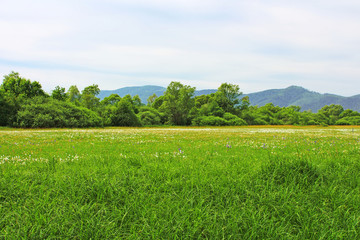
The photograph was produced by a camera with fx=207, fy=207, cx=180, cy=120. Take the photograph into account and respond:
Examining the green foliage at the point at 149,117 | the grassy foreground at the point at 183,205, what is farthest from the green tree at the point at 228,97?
the grassy foreground at the point at 183,205

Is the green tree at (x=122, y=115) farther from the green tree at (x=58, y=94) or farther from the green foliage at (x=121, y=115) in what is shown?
the green tree at (x=58, y=94)

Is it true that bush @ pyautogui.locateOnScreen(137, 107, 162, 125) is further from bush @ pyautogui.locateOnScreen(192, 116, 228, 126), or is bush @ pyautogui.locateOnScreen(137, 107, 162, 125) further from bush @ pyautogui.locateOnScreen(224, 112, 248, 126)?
bush @ pyautogui.locateOnScreen(224, 112, 248, 126)

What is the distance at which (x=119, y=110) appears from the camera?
51500 mm

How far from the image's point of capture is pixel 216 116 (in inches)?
2781

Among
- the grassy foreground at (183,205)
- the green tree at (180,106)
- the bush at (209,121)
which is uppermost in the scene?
the green tree at (180,106)

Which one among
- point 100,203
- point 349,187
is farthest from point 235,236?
point 349,187

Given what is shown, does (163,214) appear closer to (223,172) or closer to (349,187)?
(223,172)

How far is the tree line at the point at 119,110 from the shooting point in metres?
35.3

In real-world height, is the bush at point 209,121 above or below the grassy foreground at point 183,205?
above

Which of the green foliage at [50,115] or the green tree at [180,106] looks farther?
the green tree at [180,106]

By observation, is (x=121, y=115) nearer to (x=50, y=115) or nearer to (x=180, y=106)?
(x=50, y=115)

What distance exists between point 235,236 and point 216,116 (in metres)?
69.2

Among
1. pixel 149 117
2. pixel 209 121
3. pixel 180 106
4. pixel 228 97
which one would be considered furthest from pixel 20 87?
pixel 228 97

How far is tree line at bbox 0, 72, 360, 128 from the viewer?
35281 mm
